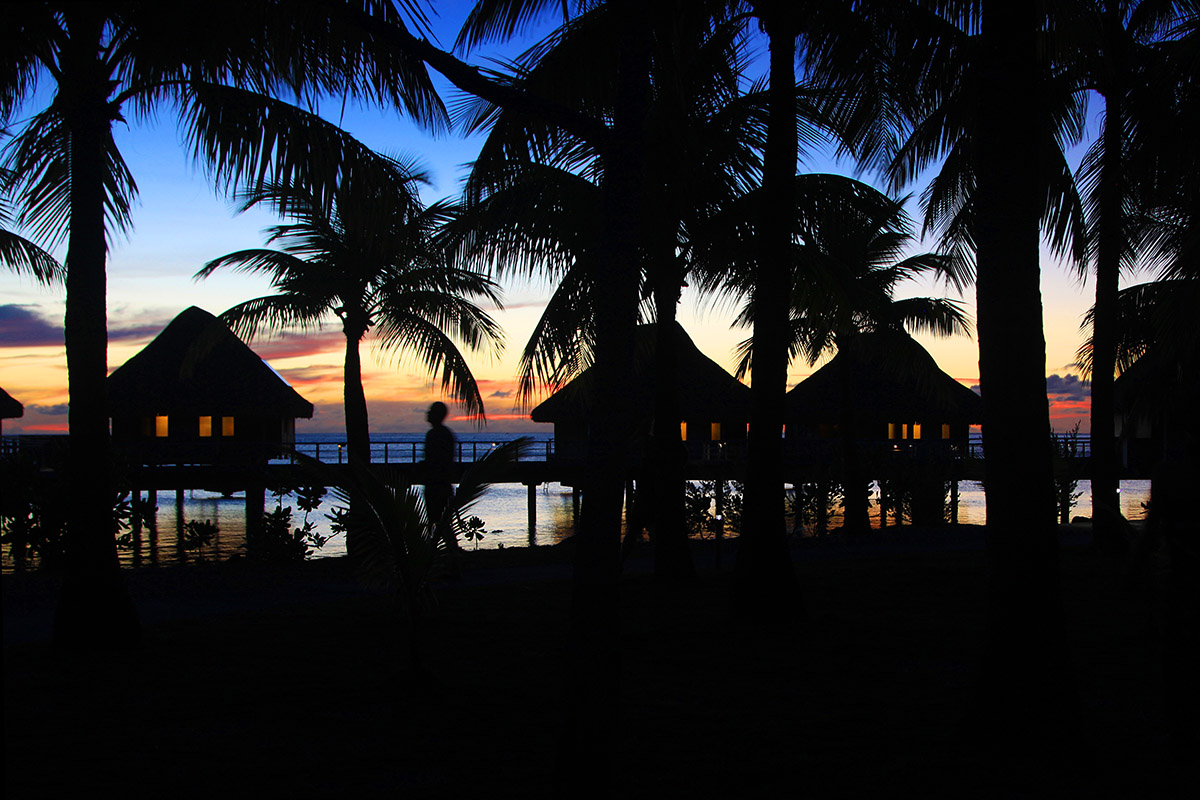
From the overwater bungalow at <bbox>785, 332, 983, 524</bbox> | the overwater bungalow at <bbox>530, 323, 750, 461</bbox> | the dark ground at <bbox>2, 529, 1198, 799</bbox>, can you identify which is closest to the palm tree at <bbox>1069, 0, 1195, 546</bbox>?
the overwater bungalow at <bbox>785, 332, 983, 524</bbox>

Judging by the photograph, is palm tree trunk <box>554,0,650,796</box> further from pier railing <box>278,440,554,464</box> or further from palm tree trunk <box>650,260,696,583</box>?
pier railing <box>278,440,554,464</box>

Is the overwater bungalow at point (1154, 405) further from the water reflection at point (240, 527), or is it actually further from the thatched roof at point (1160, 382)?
the water reflection at point (240, 527)

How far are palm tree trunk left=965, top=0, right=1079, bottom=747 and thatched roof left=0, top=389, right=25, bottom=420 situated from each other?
3265cm

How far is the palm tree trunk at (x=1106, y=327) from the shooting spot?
13.1 meters

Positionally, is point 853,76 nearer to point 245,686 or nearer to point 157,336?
point 245,686

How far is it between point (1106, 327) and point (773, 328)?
776 centimetres

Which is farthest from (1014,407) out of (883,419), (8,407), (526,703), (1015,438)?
(8,407)

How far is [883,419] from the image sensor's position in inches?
1414

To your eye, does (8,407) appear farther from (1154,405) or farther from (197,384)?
(1154,405)

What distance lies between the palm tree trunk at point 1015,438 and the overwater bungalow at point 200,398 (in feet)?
88.1

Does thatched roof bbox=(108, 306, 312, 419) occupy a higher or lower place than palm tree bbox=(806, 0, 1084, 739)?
higher

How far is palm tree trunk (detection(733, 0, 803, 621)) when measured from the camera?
8.31 m

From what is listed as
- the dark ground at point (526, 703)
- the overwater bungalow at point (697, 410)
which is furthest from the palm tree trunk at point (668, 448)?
the overwater bungalow at point (697, 410)

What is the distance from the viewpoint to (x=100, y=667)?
6438 mm
